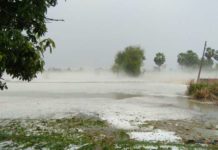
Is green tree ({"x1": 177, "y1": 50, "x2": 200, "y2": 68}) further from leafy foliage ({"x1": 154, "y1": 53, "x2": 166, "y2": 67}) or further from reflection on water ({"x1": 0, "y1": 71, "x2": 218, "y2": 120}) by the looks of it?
reflection on water ({"x1": 0, "y1": 71, "x2": 218, "y2": 120})

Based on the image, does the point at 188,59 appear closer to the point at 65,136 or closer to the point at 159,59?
the point at 159,59

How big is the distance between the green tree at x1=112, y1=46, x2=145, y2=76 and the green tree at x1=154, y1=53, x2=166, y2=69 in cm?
2500

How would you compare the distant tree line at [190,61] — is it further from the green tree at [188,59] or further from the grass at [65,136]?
the grass at [65,136]

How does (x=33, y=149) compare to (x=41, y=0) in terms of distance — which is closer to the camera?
(x=41, y=0)

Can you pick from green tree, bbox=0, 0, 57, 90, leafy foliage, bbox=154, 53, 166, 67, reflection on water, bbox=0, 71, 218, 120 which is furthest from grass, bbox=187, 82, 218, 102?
leafy foliage, bbox=154, 53, 166, 67

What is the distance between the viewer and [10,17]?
6570 millimetres

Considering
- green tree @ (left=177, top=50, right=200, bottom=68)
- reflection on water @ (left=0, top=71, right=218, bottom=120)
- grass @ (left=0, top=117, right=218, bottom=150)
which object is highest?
green tree @ (left=177, top=50, right=200, bottom=68)

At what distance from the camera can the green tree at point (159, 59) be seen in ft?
410

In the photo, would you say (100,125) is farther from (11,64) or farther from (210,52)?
(210,52)

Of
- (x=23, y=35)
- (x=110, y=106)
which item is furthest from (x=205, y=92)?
(x=23, y=35)

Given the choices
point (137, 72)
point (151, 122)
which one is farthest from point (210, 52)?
point (151, 122)

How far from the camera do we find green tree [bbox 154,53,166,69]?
125000mm

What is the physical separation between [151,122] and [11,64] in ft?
35.9

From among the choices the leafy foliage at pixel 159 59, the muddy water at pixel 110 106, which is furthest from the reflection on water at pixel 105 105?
the leafy foliage at pixel 159 59
